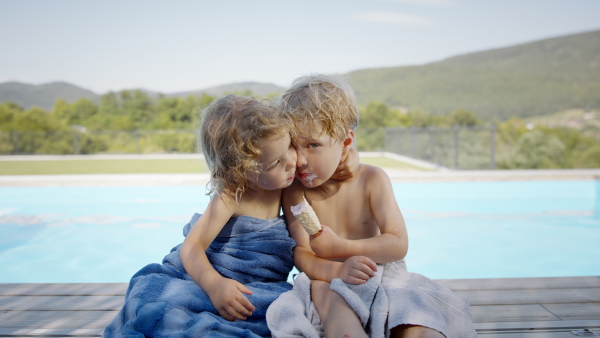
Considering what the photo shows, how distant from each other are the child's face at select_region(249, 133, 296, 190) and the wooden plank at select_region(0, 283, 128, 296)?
1.19m

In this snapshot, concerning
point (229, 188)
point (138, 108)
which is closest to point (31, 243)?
point (229, 188)

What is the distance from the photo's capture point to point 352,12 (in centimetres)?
3609

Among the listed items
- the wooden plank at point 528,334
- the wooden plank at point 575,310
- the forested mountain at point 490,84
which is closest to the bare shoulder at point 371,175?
the wooden plank at point 528,334

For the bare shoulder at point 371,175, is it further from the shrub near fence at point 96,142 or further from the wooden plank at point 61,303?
the shrub near fence at point 96,142

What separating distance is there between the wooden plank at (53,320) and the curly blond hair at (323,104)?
119 cm

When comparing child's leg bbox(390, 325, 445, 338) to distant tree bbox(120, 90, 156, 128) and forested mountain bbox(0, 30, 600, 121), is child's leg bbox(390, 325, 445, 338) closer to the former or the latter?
distant tree bbox(120, 90, 156, 128)

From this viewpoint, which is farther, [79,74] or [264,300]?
[79,74]

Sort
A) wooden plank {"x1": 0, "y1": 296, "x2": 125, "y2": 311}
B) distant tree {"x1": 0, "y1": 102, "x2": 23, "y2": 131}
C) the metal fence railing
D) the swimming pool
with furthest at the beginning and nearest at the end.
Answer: distant tree {"x1": 0, "y1": 102, "x2": 23, "y2": 131}
the metal fence railing
the swimming pool
wooden plank {"x1": 0, "y1": 296, "x2": 125, "y2": 311}

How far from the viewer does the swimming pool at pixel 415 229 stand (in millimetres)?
5129

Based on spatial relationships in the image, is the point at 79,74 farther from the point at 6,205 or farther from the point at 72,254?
the point at 72,254

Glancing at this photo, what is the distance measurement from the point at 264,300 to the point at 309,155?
20.5 inches

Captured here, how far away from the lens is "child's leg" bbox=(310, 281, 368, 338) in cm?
137

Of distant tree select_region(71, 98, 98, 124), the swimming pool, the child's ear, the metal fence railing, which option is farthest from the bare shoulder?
distant tree select_region(71, 98, 98, 124)

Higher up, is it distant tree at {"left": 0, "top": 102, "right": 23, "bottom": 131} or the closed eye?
the closed eye
